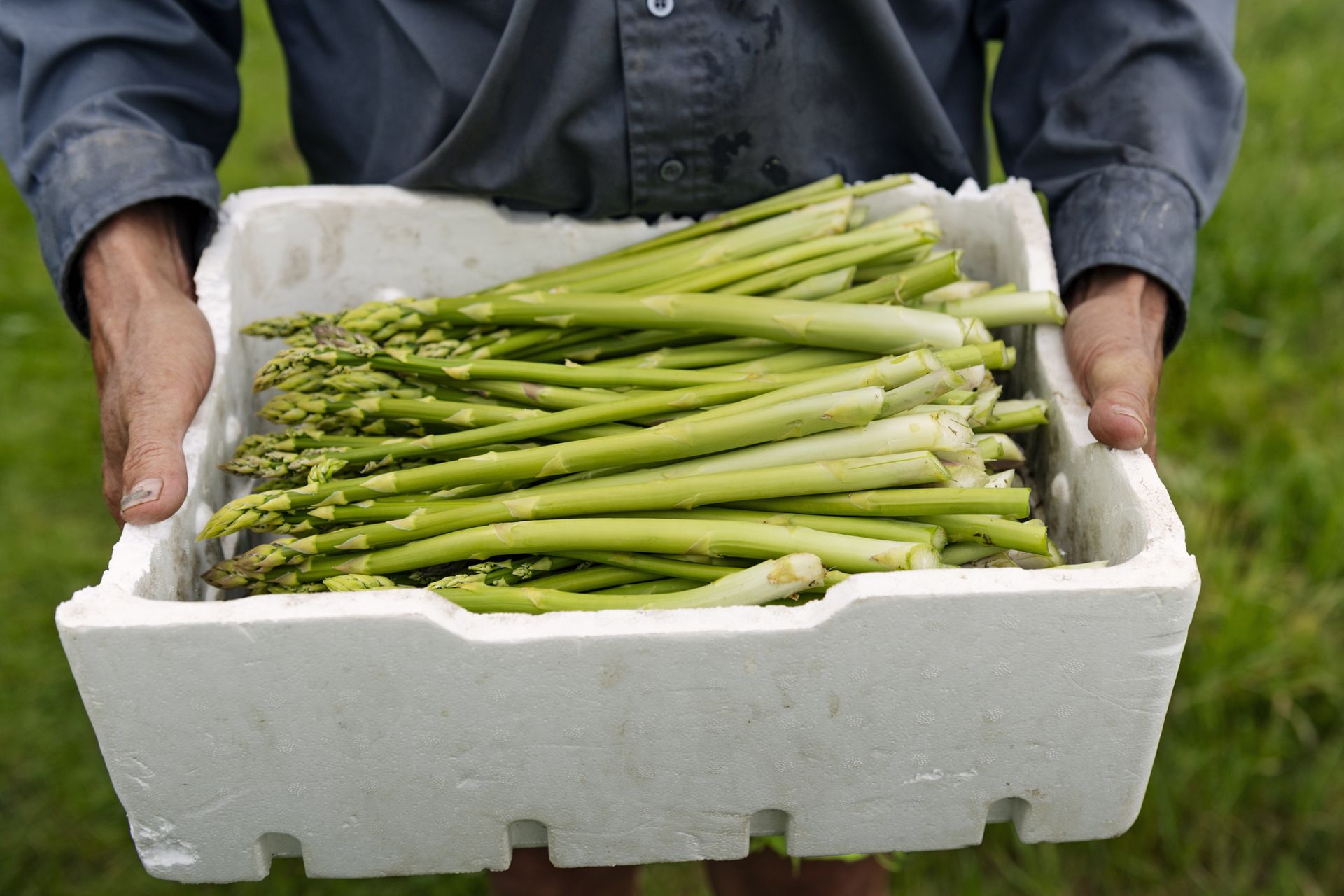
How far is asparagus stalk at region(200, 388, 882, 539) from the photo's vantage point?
165cm

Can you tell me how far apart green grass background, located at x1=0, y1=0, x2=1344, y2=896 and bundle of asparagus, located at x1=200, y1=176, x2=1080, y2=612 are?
4.50 feet

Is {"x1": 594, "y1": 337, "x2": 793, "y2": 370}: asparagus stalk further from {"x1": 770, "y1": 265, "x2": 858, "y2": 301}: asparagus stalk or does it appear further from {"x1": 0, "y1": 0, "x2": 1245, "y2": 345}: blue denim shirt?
{"x1": 0, "y1": 0, "x2": 1245, "y2": 345}: blue denim shirt

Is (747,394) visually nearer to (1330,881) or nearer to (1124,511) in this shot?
(1124,511)

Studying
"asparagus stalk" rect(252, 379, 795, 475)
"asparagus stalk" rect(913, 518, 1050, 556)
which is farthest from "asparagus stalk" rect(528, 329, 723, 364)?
"asparagus stalk" rect(913, 518, 1050, 556)

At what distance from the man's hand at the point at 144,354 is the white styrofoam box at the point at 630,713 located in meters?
0.08

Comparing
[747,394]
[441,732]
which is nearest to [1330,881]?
[747,394]

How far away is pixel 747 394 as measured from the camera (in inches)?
69.1

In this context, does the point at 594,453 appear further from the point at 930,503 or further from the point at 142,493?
the point at 142,493

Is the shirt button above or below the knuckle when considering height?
above

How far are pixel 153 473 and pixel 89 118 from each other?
0.80 m

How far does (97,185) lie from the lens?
2006 millimetres

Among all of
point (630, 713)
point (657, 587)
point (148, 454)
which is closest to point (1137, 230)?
point (657, 587)

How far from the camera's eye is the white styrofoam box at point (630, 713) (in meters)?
1.38

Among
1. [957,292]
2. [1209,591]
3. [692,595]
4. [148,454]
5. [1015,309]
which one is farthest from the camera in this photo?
[1209,591]
